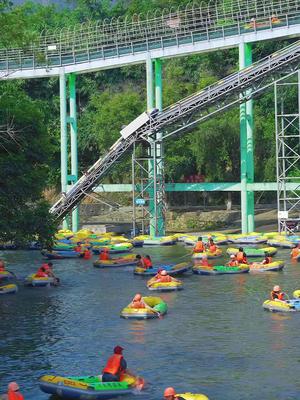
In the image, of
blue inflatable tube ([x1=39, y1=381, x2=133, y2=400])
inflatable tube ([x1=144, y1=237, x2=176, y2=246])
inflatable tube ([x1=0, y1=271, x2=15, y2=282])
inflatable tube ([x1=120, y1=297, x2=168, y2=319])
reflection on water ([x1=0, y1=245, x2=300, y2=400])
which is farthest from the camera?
inflatable tube ([x1=144, y1=237, x2=176, y2=246])

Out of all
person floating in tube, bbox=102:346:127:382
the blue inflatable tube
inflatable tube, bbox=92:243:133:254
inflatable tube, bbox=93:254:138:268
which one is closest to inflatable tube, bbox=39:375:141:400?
the blue inflatable tube

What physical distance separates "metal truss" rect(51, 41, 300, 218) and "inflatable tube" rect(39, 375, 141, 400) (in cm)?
4432

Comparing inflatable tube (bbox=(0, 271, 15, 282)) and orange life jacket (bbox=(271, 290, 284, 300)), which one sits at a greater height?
inflatable tube (bbox=(0, 271, 15, 282))

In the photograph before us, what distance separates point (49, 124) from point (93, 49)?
49.7ft

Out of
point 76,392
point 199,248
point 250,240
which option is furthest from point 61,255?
point 76,392

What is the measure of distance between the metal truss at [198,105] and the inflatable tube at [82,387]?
44321mm

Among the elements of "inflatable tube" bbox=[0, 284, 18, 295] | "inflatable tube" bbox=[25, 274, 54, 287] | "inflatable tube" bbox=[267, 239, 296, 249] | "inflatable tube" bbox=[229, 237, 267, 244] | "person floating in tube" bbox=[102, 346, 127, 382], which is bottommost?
"person floating in tube" bbox=[102, 346, 127, 382]

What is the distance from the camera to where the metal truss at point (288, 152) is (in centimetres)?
7388

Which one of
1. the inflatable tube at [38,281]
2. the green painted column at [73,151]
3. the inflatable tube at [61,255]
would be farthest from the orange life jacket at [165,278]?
the green painted column at [73,151]

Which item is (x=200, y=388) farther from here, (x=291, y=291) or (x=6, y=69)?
(x=6, y=69)

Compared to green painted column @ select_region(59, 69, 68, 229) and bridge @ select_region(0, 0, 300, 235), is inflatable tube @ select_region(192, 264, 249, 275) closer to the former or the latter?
bridge @ select_region(0, 0, 300, 235)

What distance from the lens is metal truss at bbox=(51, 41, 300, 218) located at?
72.5m

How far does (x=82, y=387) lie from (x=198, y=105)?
150ft

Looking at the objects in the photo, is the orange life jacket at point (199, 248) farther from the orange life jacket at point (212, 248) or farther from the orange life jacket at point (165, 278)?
the orange life jacket at point (165, 278)
